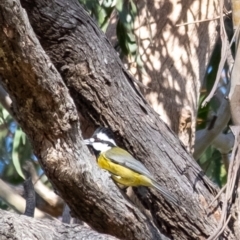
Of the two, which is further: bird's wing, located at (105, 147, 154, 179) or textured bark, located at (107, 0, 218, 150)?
textured bark, located at (107, 0, 218, 150)

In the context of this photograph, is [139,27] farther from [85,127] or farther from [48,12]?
[48,12]

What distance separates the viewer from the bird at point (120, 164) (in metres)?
2.30

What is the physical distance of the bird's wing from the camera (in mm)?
2311

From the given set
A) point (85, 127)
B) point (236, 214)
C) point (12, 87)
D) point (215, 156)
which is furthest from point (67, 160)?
point (215, 156)

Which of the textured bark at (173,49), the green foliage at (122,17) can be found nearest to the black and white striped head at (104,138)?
the green foliage at (122,17)

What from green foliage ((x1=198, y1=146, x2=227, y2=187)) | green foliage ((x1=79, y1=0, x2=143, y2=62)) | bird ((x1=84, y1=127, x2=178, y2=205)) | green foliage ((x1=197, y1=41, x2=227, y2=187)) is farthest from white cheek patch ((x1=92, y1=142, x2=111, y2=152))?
A: green foliage ((x1=198, y1=146, x2=227, y2=187))

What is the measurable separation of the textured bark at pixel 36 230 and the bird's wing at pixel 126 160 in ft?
1.57

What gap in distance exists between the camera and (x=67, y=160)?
1875mm

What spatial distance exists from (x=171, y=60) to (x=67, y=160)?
1.38 m

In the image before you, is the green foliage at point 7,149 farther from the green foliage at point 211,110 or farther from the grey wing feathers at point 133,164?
the grey wing feathers at point 133,164

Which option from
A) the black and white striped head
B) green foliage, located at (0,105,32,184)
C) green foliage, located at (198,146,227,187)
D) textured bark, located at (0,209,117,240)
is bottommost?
green foliage, located at (0,105,32,184)

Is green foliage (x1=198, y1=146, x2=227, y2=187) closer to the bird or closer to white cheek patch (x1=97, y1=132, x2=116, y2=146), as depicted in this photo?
the bird

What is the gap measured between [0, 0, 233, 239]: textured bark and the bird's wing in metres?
0.03

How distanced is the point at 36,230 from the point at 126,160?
0.72 m
